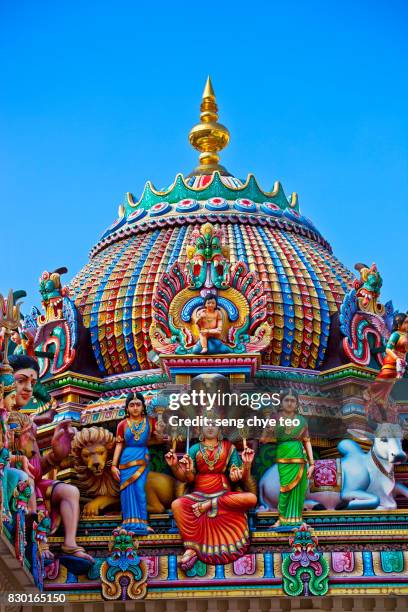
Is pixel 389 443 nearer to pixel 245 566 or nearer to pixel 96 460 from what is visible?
pixel 245 566

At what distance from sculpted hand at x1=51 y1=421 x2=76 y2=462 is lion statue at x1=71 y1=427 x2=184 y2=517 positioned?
0.10m

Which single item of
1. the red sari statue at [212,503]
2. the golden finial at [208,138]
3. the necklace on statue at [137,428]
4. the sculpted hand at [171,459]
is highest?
the golden finial at [208,138]

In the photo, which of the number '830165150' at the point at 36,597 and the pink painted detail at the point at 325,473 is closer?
the number '830165150' at the point at 36,597

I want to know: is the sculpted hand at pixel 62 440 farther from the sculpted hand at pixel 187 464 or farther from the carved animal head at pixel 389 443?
the carved animal head at pixel 389 443

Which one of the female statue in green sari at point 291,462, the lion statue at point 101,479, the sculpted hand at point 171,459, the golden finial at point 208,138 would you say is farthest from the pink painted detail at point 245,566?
the golden finial at point 208,138

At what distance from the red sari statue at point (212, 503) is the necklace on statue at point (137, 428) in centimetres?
70

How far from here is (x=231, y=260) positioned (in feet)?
102

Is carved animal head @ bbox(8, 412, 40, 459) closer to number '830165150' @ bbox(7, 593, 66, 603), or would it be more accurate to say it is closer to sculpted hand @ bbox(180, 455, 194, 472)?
number '830165150' @ bbox(7, 593, 66, 603)

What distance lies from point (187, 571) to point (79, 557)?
1.63 metres

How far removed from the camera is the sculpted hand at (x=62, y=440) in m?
26.4

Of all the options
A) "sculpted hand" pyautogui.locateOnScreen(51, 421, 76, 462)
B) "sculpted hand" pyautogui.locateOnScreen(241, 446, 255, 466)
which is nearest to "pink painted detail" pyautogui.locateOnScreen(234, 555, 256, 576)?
"sculpted hand" pyautogui.locateOnScreen(241, 446, 255, 466)

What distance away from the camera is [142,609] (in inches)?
966

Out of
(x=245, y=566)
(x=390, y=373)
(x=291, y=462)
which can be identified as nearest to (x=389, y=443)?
(x=390, y=373)

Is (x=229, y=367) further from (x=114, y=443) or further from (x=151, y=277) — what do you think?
(x=151, y=277)
